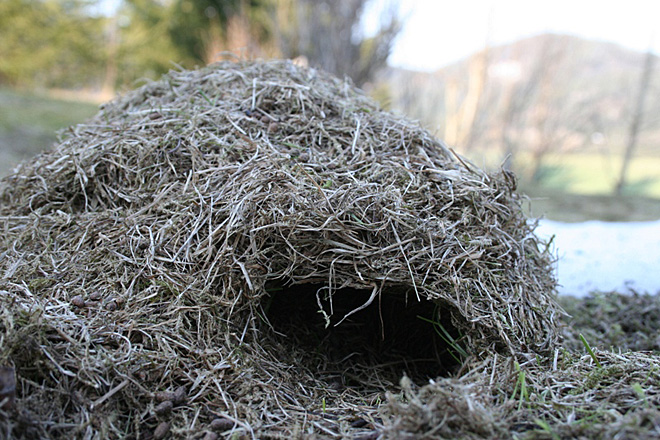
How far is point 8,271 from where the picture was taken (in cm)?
192

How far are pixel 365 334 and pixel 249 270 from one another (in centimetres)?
78

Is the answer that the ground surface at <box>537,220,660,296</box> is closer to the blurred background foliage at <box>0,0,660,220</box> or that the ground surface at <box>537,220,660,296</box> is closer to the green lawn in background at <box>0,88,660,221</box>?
the green lawn in background at <box>0,88,660,221</box>

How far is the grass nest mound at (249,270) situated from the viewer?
5.17ft

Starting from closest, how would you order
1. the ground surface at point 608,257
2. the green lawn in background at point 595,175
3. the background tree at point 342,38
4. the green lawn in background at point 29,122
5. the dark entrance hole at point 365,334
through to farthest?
the dark entrance hole at point 365,334 < the ground surface at point 608,257 < the green lawn in background at point 29,122 < the background tree at point 342,38 < the green lawn in background at point 595,175

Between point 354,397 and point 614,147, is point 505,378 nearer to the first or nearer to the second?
point 354,397

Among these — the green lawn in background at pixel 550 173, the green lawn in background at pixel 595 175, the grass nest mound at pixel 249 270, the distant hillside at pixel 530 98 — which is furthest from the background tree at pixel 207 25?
the grass nest mound at pixel 249 270

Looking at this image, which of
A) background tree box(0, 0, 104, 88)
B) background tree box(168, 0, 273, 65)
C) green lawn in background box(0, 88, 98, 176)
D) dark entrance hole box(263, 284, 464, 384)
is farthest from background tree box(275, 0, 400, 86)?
background tree box(0, 0, 104, 88)

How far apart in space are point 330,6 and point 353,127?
8110mm

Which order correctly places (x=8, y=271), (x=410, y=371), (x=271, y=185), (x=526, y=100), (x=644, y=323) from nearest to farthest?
1. (x=8, y=271)
2. (x=271, y=185)
3. (x=410, y=371)
4. (x=644, y=323)
5. (x=526, y=100)

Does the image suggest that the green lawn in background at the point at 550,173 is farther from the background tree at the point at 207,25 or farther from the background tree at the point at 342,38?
the background tree at the point at 207,25

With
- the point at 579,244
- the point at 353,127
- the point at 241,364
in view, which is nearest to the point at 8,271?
the point at 241,364

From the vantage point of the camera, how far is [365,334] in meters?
2.37

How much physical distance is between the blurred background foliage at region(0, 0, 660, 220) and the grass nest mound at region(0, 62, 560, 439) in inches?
187

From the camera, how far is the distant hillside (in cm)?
1235
